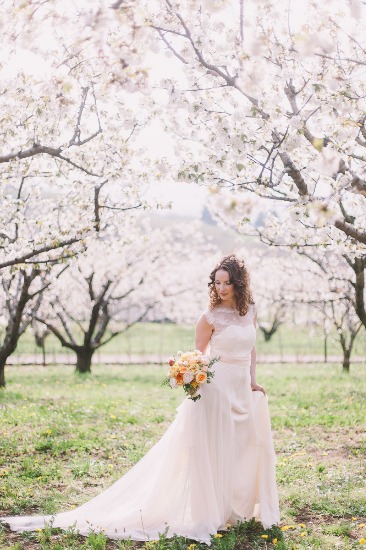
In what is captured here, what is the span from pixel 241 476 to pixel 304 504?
3.32 ft

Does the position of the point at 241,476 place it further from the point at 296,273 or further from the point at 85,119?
the point at 296,273

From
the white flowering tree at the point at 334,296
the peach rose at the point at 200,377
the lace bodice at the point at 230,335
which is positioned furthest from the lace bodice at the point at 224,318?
the white flowering tree at the point at 334,296

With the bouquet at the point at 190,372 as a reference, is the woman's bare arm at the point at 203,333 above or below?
above

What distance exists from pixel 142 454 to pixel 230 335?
3246 mm

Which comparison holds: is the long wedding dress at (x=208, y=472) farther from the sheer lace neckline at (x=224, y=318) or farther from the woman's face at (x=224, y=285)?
the woman's face at (x=224, y=285)

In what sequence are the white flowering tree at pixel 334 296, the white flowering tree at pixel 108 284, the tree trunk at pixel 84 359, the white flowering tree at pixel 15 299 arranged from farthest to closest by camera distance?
the tree trunk at pixel 84 359
the white flowering tree at pixel 108 284
the white flowering tree at pixel 334 296
the white flowering tree at pixel 15 299

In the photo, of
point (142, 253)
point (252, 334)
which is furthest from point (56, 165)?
point (142, 253)

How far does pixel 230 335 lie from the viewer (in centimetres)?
546

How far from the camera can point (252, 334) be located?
Answer: 5.56 meters

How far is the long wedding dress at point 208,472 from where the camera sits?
5.16 metres

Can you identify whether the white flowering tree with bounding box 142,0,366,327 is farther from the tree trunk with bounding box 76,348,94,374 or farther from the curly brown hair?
the tree trunk with bounding box 76,348,94,374

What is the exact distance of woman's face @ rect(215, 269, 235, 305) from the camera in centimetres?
553

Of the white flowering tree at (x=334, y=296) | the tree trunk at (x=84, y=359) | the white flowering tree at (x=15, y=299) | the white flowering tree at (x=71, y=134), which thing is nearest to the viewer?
the white flowering tree at (x=71, y=134)

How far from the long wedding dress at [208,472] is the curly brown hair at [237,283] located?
9cm
